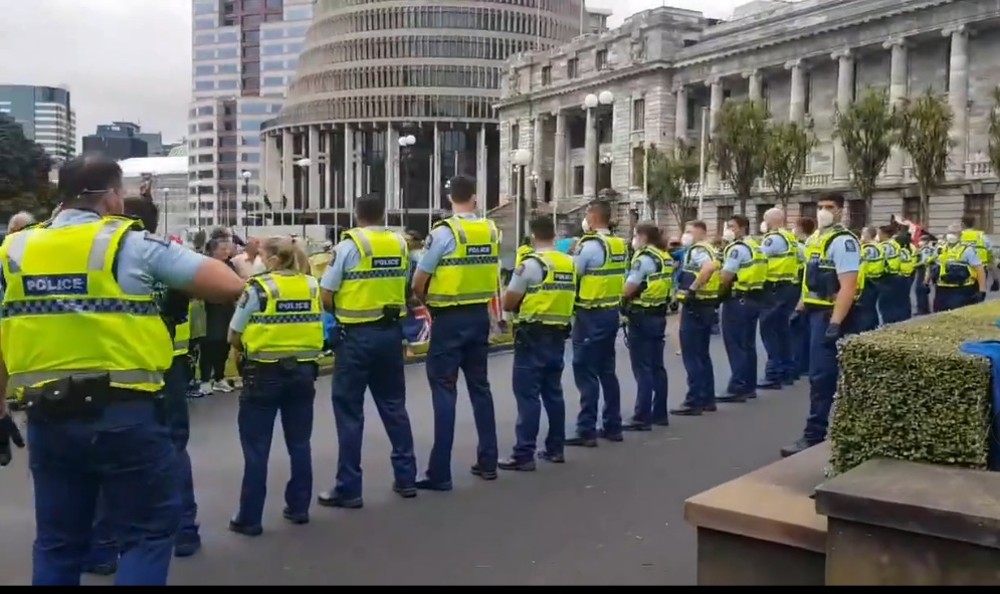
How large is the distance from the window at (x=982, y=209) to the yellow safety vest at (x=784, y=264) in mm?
42504

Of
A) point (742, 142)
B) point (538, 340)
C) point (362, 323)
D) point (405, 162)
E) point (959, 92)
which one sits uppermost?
point (959, 92)

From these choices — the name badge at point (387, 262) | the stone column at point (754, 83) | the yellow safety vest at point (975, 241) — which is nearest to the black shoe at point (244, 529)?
the name badge at point (387, 262)

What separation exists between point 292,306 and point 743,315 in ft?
21.5

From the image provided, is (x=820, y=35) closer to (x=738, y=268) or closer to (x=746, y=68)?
(x=746, y=68)

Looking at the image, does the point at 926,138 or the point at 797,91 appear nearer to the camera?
the point at 926,138

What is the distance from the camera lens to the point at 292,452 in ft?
22.3

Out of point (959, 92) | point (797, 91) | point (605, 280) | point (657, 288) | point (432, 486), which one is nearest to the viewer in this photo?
point (432, 486)

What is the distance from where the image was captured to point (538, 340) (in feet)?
27.9

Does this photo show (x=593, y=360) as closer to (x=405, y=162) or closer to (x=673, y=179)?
(x=673, y=179)

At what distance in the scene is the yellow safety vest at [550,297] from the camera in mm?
8422

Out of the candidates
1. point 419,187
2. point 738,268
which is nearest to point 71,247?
point 738,268

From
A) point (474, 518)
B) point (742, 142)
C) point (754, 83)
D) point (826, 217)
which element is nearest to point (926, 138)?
point (742, 142)

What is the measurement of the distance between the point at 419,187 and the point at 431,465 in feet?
357

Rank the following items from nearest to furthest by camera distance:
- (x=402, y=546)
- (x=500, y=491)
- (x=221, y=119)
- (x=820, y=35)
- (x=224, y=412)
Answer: (x=402, y=546)
(x=500, y=491)
(x=224, y=412)
(x=820, y=35)
(x=221, y=119)
